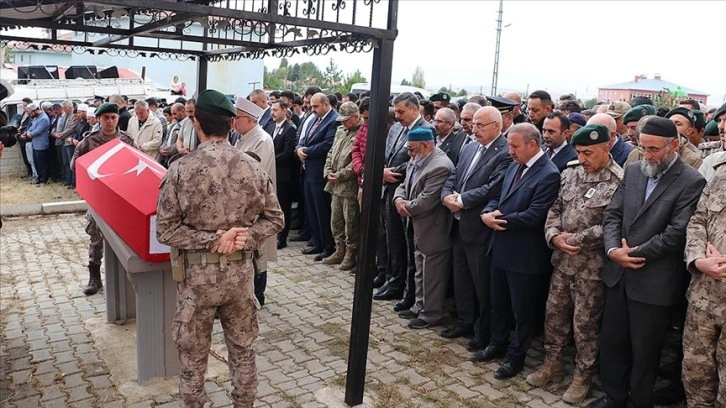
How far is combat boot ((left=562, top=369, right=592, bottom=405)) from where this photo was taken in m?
4.18

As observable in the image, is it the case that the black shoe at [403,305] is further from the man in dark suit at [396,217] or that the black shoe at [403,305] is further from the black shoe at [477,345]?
the black shoe at [477,345]

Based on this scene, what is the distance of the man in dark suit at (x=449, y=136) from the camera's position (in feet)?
19.7

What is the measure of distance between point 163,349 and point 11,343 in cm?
154

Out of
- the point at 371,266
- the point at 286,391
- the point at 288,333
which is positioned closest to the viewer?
the point at 371,266

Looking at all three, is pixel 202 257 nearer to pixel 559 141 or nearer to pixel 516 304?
pixel 516 304

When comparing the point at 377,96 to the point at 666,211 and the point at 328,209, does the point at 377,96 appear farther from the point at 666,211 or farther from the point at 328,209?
the point at 328,209

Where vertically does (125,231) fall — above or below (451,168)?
below

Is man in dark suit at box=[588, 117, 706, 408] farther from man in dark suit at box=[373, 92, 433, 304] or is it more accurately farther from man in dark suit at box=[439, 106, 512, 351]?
man in dark suit at box=[373, 92, 433, 304]

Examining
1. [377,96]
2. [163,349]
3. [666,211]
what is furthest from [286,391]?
[666,211]

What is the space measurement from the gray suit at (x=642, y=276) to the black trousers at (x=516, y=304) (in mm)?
612

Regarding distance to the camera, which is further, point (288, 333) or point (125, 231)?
point (288, 333)

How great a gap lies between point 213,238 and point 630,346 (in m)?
2.71

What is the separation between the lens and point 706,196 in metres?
3.53

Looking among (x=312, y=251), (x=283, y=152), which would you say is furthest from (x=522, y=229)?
(x=283, y=152)
